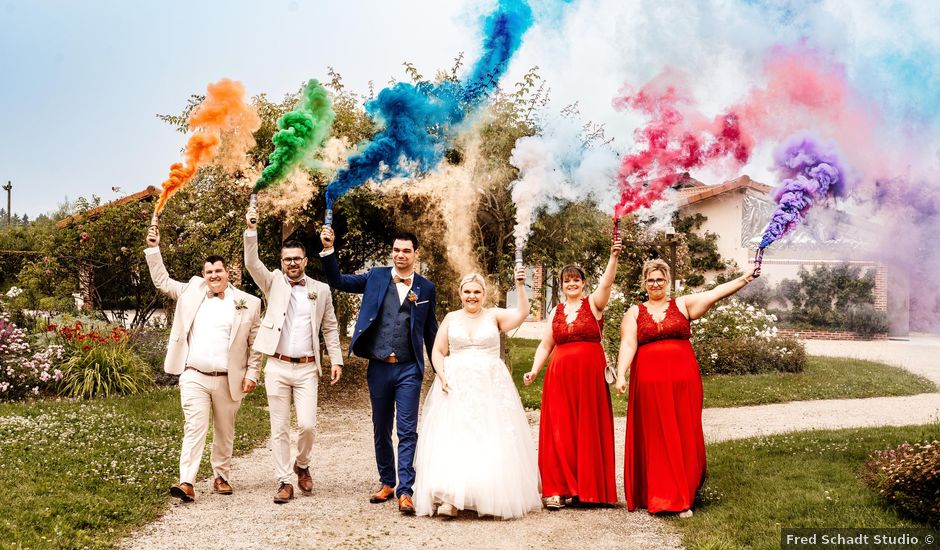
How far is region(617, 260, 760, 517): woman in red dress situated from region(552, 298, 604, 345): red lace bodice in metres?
0.27

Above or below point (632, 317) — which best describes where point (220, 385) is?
below

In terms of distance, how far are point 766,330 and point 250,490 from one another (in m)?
13.3

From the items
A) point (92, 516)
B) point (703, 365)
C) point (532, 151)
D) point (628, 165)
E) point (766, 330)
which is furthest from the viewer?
point (766, 330)

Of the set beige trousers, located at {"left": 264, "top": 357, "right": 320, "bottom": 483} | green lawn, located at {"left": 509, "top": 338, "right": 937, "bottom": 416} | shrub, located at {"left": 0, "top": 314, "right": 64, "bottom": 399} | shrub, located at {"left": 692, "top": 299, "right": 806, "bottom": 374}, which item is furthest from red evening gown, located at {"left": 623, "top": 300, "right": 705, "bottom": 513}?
shrub, located at {"left": 692, "top": 299, "right": 806, "bottom": 374}

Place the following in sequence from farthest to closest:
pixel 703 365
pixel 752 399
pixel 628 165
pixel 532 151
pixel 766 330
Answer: pixel 766 330, pixel 703 365, pixel 752 399, pixel 532 151, pixel 628 165

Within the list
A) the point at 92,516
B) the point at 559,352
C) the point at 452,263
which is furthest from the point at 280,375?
the point at 452,263

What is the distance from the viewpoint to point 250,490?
23.6 feet

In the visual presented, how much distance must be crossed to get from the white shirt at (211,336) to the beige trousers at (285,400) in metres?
0.43

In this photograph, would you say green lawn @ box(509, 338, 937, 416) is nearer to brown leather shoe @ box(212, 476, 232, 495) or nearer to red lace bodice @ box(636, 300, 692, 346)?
red lace bodice @ box(636, 300, 692, 346)

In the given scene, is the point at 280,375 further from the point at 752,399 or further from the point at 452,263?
the point at 752,399

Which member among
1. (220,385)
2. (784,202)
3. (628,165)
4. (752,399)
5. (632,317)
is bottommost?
(752,399)

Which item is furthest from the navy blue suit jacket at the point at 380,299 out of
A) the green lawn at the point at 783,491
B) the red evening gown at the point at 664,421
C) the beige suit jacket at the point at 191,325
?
the green lawn at the point at 783,491

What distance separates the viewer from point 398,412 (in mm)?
6715

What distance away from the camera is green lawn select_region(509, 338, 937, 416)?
13422 millimetres
